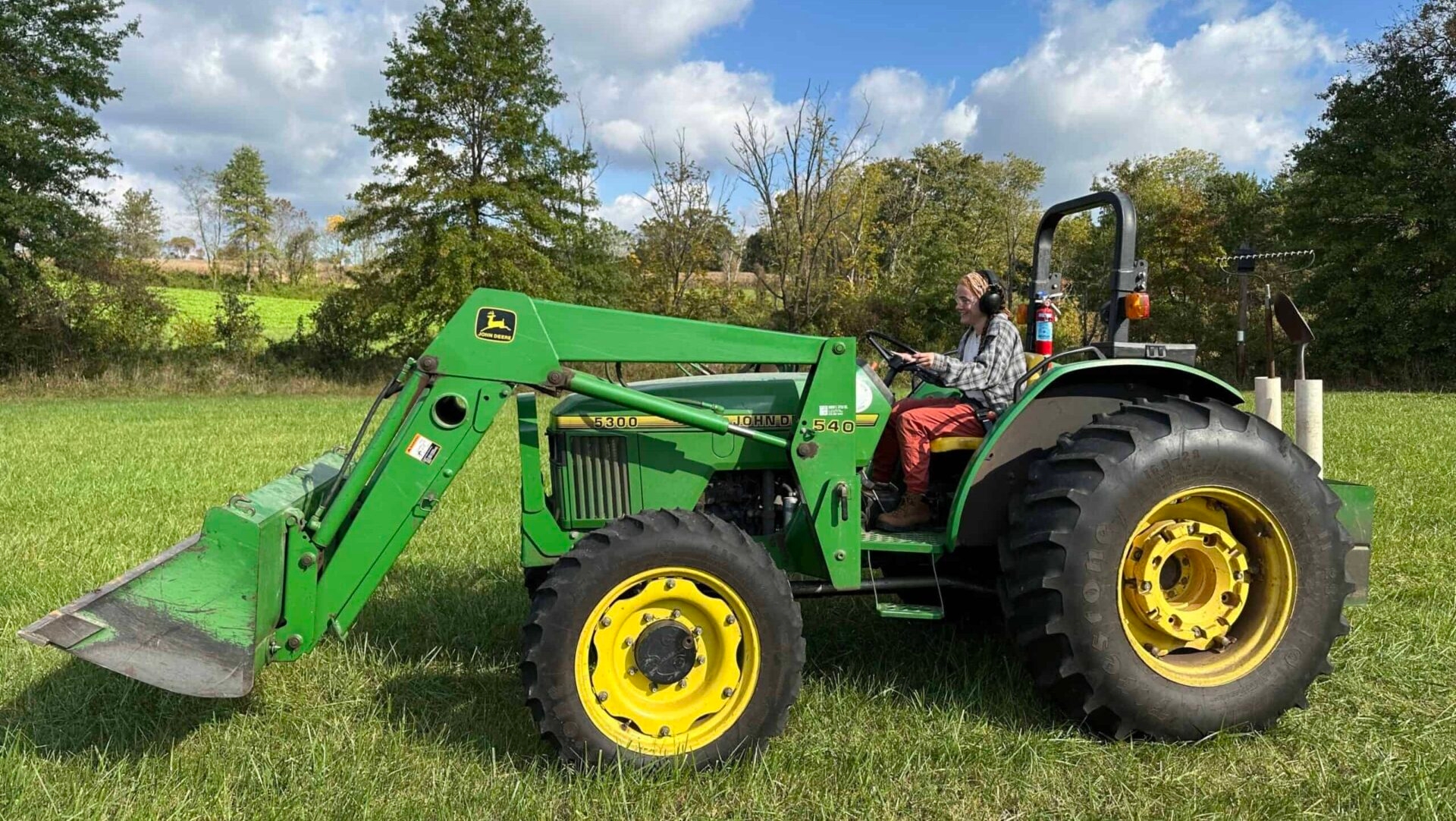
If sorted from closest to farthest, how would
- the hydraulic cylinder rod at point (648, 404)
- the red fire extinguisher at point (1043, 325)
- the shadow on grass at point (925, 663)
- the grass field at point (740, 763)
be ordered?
the grass field at point (740, 763) → the hydraulic cylinder rod at point (648, 404) → the shadow on grass at point (925, 663) → the red fire extinguisher at point (1043, 325)

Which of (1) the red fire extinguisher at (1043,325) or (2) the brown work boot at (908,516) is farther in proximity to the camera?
(1) the red fire extinguisher at (1043,325)

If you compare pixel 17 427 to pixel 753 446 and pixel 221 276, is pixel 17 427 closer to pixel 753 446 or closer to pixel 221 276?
pixel 753 446

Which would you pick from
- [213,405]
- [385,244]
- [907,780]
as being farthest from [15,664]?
[385,244]

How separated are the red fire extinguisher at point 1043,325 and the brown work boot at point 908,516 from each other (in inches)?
39.0

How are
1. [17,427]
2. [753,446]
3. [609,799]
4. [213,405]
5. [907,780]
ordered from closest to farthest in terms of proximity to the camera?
[609,799] < [907,780] < [753,446] < [17,427] < [213,405]

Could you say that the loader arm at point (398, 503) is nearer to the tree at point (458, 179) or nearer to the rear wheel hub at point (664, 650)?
the rear wheel hub at point (664, 650)

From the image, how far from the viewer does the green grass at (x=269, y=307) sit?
107 feet

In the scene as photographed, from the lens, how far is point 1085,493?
10.1 feet

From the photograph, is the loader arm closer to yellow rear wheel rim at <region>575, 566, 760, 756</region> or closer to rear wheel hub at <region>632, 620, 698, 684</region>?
yellow rear wheel rim at <region>575, 566, 760, 756</region>

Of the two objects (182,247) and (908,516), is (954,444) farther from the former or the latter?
(182,247)

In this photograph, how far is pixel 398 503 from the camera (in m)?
3.14

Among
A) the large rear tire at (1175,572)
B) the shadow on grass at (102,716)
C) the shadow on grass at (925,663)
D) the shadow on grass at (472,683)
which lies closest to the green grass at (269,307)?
the shadow on grass at (472,683)

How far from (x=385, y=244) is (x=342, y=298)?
2007 millimetres

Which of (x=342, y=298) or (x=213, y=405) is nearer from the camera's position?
(x=213, y=405)
